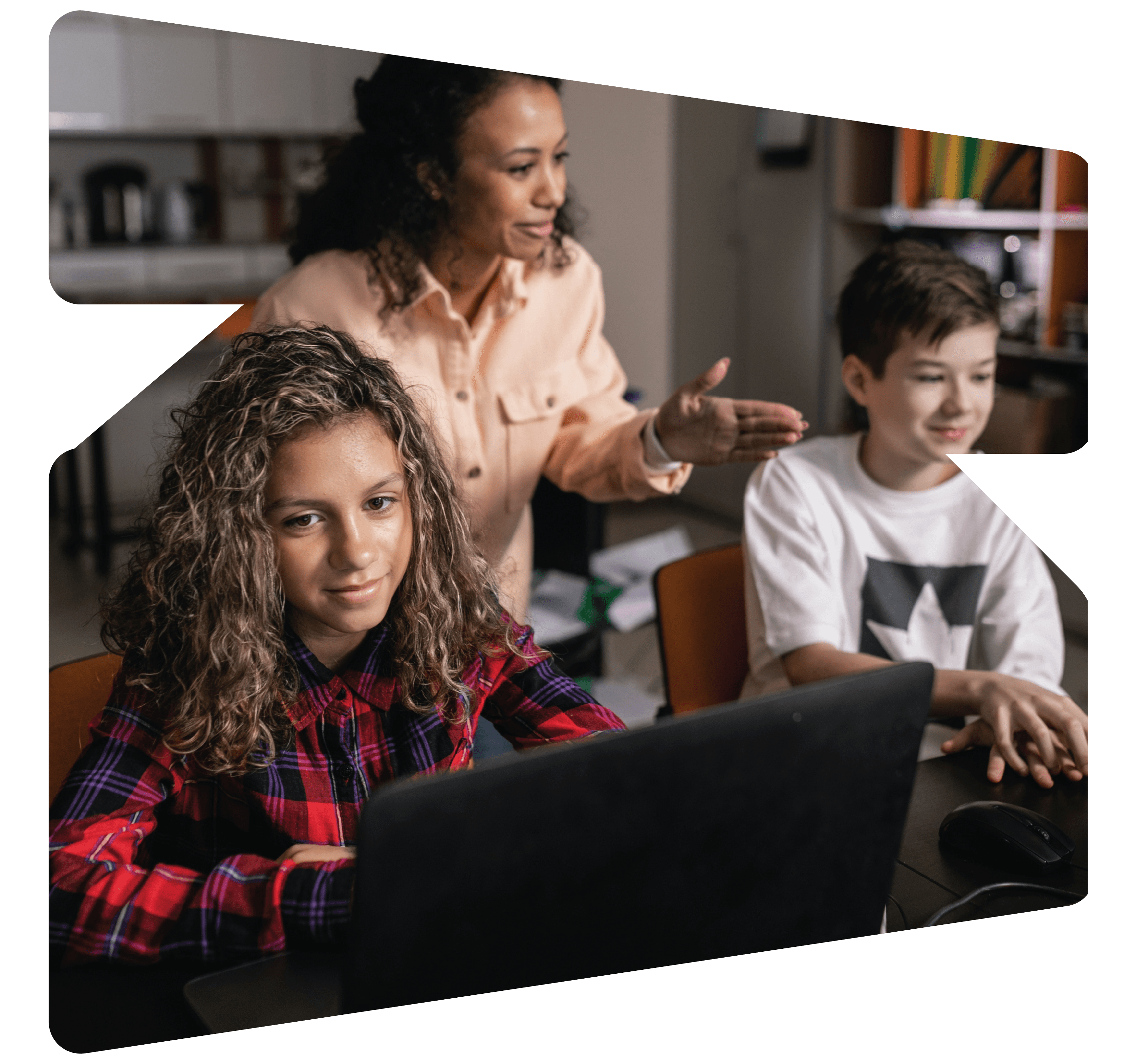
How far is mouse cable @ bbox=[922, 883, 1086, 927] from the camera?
1323 millimetres

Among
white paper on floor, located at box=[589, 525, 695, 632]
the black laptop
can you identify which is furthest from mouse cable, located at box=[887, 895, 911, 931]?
white paper on floor, located at box=[589, 525, 695, 632]

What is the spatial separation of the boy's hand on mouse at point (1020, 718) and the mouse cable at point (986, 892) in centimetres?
20

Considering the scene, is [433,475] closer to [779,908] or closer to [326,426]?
[326,426]

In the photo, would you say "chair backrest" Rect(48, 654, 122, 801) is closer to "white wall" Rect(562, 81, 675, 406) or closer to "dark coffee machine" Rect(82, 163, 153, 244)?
"dark coffee machine" Rect(82, 163, 153, 244)

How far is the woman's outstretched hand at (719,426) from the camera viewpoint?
1.43m

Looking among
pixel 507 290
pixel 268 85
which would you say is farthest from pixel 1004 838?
pixel 268 85

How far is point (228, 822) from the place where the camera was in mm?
1177

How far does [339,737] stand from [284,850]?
12 centimetres

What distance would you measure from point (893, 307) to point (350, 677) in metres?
0.87

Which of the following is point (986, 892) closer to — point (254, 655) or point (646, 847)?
point (646, 847)

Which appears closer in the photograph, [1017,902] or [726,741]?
[726,741]

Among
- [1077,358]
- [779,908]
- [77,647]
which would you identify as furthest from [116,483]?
[1077,358]

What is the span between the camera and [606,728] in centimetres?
132

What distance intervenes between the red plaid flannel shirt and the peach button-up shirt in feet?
0.67
